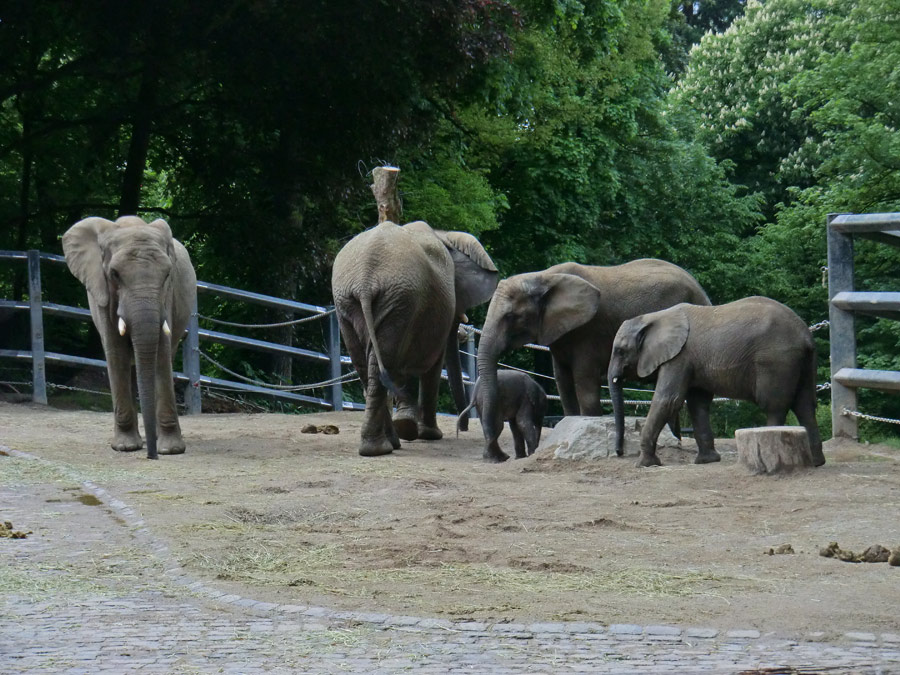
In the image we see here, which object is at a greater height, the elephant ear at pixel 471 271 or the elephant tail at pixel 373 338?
the elephant ear at pixel 471 271

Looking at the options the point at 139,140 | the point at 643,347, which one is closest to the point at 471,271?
the point at 643,347

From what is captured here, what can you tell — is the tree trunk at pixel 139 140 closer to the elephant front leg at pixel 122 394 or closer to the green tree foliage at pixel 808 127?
the elephant front leg at pixel 122 394

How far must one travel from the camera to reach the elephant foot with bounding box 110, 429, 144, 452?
36.3 feet

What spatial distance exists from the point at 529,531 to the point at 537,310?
465 cm

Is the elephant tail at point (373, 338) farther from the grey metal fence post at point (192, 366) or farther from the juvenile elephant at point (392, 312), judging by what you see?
the grey metal fence post at point (192, 366)

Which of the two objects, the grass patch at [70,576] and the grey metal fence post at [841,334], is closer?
the grass patch at [70,576]

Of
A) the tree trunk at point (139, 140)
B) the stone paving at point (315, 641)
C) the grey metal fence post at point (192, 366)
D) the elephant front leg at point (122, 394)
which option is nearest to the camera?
the stone paving at point (315, 641)

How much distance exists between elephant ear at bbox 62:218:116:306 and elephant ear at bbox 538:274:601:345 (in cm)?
358

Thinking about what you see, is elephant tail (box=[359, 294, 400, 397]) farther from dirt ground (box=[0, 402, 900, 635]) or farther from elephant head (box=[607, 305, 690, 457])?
elephant head (box=[607, 305, 690, 457])

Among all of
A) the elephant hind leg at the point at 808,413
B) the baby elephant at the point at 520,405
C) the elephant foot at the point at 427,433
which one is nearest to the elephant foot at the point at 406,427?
the elephant foot at the point at 427,433

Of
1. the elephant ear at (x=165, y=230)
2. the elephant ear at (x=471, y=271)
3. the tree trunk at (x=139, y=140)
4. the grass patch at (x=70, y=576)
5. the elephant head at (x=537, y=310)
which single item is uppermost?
the tree trunk at (x=139, y=140)

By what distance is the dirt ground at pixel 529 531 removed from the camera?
542 cm

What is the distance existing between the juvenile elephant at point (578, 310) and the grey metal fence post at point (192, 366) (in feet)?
17.3

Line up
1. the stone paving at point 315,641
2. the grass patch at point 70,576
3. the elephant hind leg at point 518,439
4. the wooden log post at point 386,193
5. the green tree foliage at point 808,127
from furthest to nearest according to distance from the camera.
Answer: the green tree foliage at point 808,127 → the wooden log post at point 386,193 → the elephant hind leg at point 518,439 → the grass patch at point 70,576 → the stone paving at point 315,641
